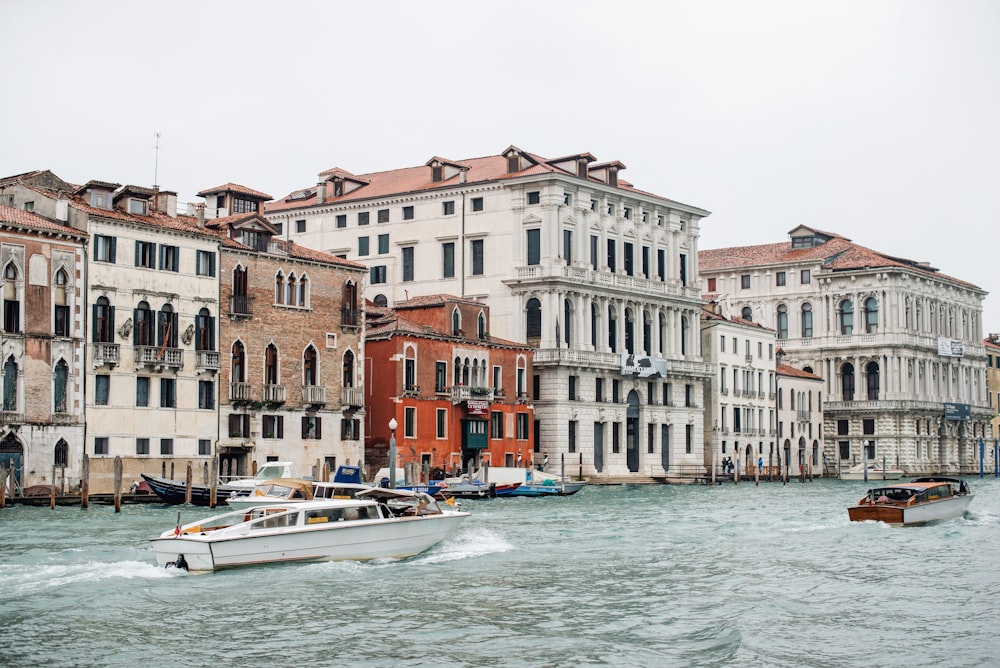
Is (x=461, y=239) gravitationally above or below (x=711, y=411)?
above

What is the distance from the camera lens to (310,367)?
54.9m

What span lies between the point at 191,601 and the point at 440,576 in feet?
16.6

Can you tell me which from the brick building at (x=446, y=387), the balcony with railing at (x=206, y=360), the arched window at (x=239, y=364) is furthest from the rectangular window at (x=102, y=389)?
the brick building at (x=446, y=387)

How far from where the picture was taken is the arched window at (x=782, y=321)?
9750 centimetres

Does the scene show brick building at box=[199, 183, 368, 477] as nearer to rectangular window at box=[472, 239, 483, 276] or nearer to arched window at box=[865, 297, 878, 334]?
rectangular window at box=[472, 239, 483, 276]

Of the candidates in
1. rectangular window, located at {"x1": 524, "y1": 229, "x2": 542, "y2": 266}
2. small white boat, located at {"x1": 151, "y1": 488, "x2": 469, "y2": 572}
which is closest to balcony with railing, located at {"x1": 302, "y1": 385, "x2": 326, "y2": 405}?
rectangular window, located at {"x1": 524, "y1": 229, "x2": 542, "y2": 266}

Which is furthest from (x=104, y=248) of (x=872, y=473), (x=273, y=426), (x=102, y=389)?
(x=872, y=473)

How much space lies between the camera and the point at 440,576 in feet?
87.4

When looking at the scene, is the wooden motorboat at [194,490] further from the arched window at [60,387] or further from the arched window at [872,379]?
the arched window at [872,379]

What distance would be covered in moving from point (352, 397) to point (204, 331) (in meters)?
6.90

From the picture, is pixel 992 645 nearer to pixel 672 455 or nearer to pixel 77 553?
pixel 77 553

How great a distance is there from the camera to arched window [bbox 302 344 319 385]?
54.6 meters

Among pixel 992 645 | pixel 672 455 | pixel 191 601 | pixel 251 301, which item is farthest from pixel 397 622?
pixel 672 455

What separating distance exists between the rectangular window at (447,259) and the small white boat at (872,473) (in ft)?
97.9
